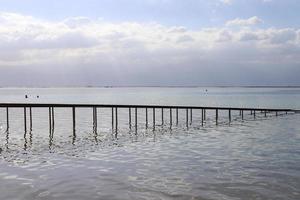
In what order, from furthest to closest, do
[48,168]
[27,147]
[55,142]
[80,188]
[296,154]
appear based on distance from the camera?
[55,142] → [27,147] → [296,154] → [48,168] → [80,188]

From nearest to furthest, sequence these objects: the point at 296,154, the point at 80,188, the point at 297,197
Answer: the point at 297,197, the point at 80,188, the point at 296,154

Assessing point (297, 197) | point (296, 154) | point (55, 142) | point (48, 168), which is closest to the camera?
point (297, 197)

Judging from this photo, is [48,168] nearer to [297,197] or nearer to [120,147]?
[120,147]

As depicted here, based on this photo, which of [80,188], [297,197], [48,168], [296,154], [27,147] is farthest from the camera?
[27,147]

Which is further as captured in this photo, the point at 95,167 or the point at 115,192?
the point at 95,167

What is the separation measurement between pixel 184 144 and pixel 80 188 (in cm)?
1459

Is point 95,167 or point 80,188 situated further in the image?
point 95,167

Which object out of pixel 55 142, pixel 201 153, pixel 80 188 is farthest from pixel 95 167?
pixel 55 142

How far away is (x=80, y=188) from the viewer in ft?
50.2

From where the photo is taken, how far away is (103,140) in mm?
32000

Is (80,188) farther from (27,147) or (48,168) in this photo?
(27,147)

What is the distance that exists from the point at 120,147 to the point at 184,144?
4790 mm

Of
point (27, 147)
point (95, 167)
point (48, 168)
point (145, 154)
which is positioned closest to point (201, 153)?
point (145, 154)

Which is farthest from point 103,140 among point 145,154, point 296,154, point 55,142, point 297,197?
point 297,197
